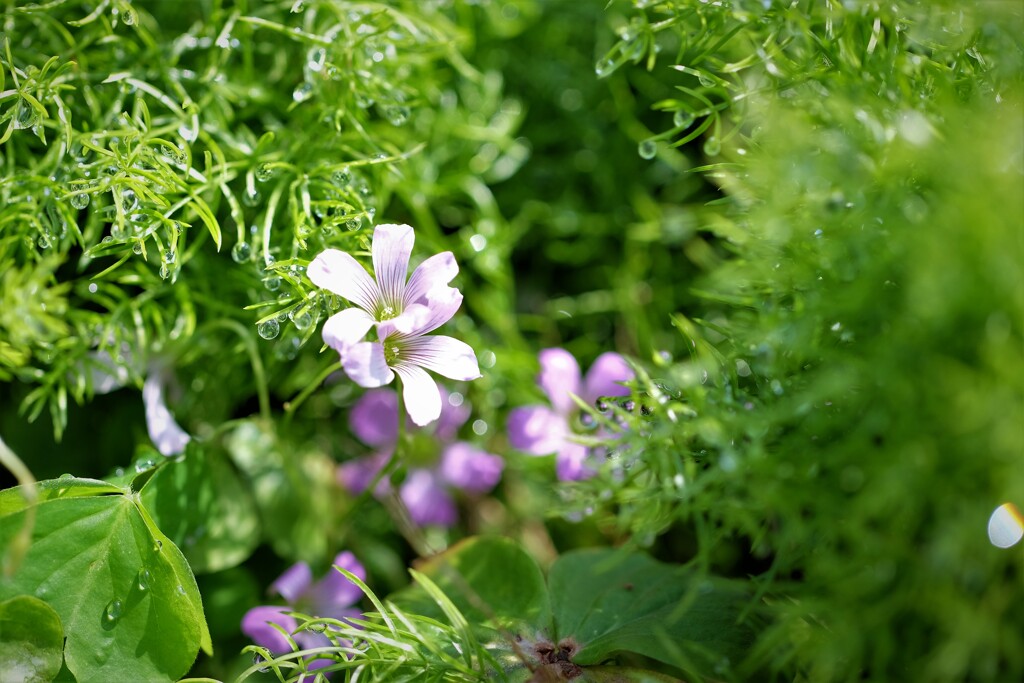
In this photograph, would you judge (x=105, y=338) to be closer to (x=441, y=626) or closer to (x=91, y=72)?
(x=91, y=72)

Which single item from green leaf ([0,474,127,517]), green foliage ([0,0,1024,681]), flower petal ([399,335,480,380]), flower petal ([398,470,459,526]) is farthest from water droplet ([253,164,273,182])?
flower petal ([398,470,459,526])

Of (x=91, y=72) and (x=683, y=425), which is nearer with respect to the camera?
(x=683, y=425)

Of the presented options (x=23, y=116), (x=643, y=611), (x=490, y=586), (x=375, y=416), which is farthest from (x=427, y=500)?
(x=23, y=116)

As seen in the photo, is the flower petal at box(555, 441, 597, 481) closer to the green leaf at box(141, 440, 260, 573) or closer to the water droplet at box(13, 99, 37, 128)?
the green leaf at box(141, 440, 260, 573)

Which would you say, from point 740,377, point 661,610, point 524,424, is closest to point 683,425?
point 740,377

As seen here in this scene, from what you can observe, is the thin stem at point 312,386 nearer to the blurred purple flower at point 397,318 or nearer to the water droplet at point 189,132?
the blurred purple flower at point 397,318

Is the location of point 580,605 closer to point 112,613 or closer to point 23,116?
point 112,613
